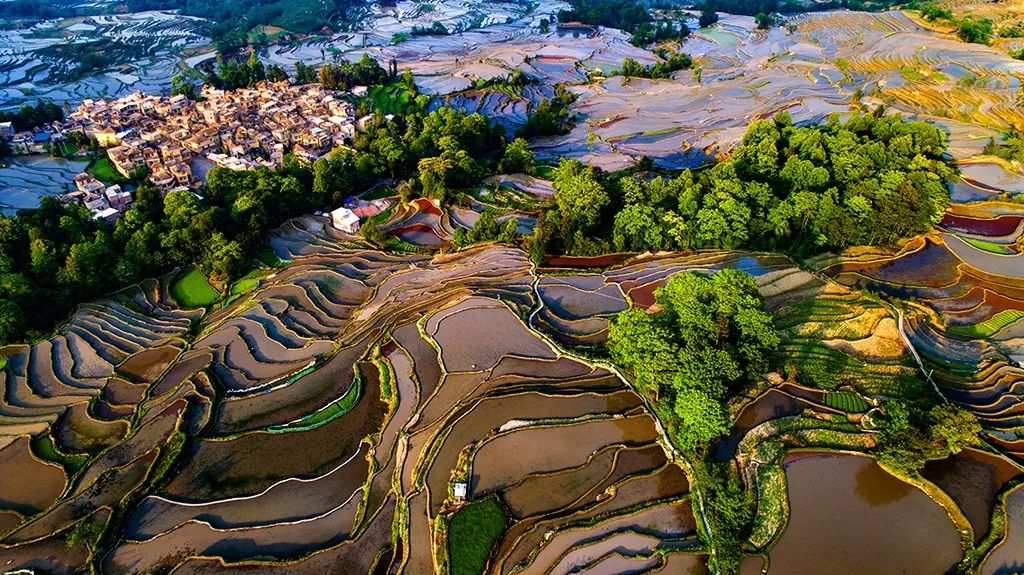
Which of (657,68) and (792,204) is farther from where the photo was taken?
(657,68)

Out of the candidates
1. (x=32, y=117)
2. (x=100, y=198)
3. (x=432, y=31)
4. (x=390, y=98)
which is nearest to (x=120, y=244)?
(x=100, y=198)

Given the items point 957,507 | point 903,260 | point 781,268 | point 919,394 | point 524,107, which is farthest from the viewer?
point 524,107

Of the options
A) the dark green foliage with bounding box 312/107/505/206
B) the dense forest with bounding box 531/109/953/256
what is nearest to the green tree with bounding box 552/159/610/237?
the dense forest with bounding box 531/109/953/256

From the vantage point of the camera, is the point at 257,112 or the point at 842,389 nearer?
the point at 842,389

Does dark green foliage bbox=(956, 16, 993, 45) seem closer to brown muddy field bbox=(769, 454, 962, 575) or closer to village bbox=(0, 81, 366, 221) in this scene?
village bbox=(0, 81, 366, 221)

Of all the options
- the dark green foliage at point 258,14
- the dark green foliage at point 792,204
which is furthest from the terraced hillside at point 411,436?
the dark green foliage at point 258,14

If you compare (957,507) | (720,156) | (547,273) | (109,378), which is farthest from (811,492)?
(720,156)

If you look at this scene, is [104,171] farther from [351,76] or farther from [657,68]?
[657,68]

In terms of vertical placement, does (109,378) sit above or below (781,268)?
below

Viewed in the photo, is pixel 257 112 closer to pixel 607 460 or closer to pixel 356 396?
pixel 356 396
